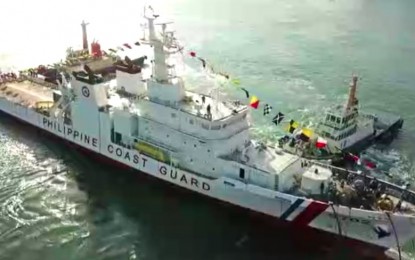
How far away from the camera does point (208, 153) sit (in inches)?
1145

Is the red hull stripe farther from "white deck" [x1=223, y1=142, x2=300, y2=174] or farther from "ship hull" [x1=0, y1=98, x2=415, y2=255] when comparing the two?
"white deck" [x1=223, y1=142, x2=300, y2=174]

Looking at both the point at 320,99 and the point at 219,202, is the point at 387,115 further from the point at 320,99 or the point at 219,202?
the point at 219,202

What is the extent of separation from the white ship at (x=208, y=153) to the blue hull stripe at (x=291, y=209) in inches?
2.0

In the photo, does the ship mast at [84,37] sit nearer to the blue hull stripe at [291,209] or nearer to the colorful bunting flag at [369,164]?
the colorful bunting flag at [369,164]

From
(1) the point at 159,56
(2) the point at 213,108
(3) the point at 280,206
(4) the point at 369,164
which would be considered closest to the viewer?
(3) the point at 280,206

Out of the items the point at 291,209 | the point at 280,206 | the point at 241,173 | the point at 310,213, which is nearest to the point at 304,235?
the point at 310,213

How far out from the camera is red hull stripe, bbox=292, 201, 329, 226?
26.2m

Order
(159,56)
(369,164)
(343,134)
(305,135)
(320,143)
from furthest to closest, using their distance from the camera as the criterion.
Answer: (343,134) → (320,143) → (305,135) → (369,164) → (159,56)

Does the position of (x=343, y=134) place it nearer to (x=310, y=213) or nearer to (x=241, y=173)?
(x=241, y=173)

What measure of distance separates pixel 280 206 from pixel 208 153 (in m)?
4.48

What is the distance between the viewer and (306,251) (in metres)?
26.2

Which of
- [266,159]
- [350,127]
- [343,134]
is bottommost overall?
[343,134]

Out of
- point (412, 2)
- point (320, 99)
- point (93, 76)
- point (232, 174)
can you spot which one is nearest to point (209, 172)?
point (232, 174)

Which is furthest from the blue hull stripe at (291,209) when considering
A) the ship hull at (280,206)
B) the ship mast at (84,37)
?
the ship mast at (84,37)
